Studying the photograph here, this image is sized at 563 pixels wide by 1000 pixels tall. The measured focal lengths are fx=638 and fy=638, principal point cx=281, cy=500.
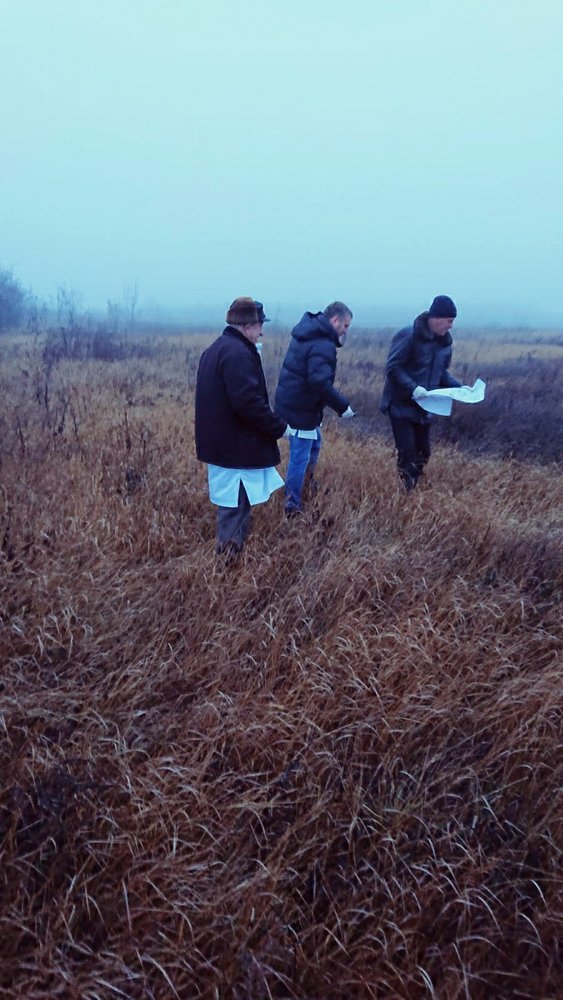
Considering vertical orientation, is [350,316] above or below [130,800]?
above

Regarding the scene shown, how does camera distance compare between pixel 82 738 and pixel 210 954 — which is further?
pixel 82 738

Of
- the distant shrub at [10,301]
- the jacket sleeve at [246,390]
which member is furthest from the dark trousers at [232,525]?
the distant shrub at [10,301]

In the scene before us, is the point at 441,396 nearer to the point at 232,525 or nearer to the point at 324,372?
the point at 324,372

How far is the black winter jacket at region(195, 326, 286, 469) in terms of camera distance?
11.2 ft

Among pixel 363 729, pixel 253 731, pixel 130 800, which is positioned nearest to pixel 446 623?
pixel 363 729

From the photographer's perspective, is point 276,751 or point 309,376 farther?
point 309,376

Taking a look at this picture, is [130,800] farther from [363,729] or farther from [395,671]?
[395,671]

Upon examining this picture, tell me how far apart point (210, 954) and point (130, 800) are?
0.54m

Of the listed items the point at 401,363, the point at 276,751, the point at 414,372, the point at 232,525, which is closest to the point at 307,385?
the point at 401,363

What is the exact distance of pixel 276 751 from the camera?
7.95 ft

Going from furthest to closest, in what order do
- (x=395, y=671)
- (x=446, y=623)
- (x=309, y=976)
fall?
(x=446, y=623) < (x=395, y=671) < (x=309, y=976)

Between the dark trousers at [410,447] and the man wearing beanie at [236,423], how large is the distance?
1.66m

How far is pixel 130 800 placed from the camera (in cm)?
213

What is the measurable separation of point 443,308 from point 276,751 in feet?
11.4
